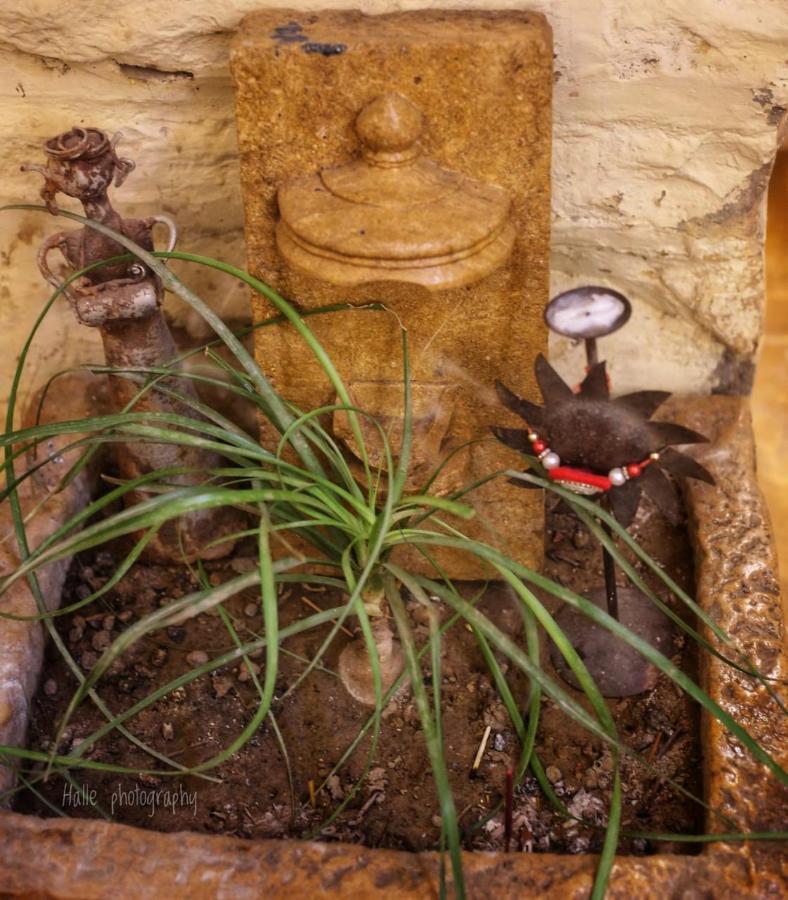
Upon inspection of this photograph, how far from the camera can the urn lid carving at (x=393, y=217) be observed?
1164 mm

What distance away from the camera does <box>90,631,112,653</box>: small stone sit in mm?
1512

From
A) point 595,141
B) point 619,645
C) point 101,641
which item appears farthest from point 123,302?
point 619,645

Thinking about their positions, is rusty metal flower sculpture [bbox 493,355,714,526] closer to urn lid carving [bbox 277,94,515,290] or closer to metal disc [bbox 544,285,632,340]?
metal disc [bbox 544,285,632,340]

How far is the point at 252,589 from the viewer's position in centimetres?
159

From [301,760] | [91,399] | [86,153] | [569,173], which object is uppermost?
[86,153]

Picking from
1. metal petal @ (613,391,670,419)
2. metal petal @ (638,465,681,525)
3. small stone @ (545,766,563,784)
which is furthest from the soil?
metal petal @ (613,391,670,419)

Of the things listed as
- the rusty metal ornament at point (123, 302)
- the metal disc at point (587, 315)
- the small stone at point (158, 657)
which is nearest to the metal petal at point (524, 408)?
the metal disc at point (587, 315)

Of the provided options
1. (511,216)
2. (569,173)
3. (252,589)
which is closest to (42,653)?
(252,589)

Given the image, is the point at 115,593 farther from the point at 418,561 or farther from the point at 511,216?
the point at 511,216

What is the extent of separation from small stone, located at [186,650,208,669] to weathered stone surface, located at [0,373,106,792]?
20cm

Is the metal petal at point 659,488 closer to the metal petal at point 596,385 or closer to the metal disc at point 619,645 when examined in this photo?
the metal petal at point 596,385

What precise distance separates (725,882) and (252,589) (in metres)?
0.78

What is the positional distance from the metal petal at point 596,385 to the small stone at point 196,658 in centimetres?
67

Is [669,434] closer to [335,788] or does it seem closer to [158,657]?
[335,788]
